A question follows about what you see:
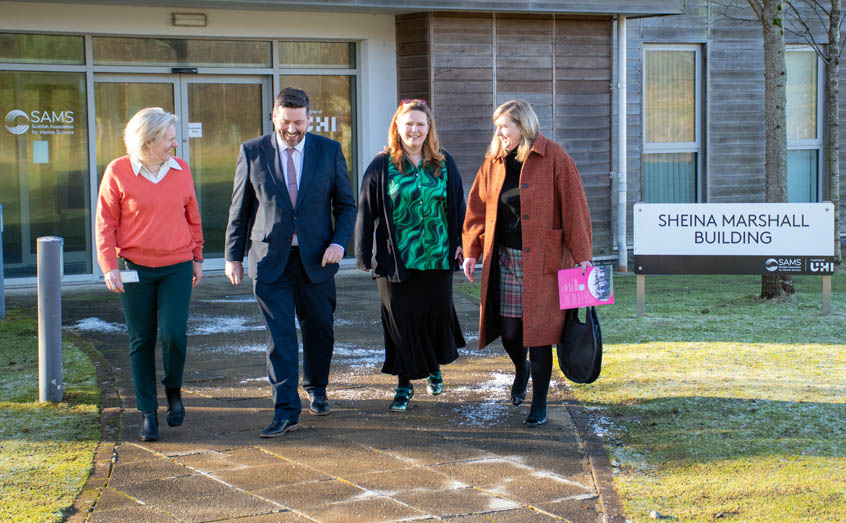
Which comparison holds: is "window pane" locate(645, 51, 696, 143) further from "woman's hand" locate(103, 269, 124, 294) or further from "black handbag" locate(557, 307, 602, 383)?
"woman's hand" locate(103, 269, 124, 294)

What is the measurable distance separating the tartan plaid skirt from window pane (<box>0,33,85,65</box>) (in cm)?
769

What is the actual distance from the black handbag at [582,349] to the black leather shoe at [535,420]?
0.27 metres

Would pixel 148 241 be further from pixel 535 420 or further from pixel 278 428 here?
pixel 535 420

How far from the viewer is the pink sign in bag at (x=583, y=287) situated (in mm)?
5836

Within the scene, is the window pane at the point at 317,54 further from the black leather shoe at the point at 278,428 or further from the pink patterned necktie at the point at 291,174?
the black leather shoe at the point at 278,428

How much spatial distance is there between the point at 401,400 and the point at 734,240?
4.65 meters

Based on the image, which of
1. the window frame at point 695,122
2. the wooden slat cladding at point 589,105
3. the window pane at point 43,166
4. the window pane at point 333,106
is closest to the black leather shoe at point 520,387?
the window pane at point 333,106

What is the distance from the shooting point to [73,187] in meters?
12.3

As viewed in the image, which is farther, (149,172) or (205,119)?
(205,119)

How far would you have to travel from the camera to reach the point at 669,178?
50.6 ft

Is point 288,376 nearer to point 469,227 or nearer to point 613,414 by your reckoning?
point 469,227

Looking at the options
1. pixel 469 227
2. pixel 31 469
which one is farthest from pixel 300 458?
pixel 469 227

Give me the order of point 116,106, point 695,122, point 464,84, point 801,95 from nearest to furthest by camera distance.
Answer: point 116,106
point 464,84
point 695,122
point 801,95

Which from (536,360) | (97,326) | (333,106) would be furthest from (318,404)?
(333,106)
